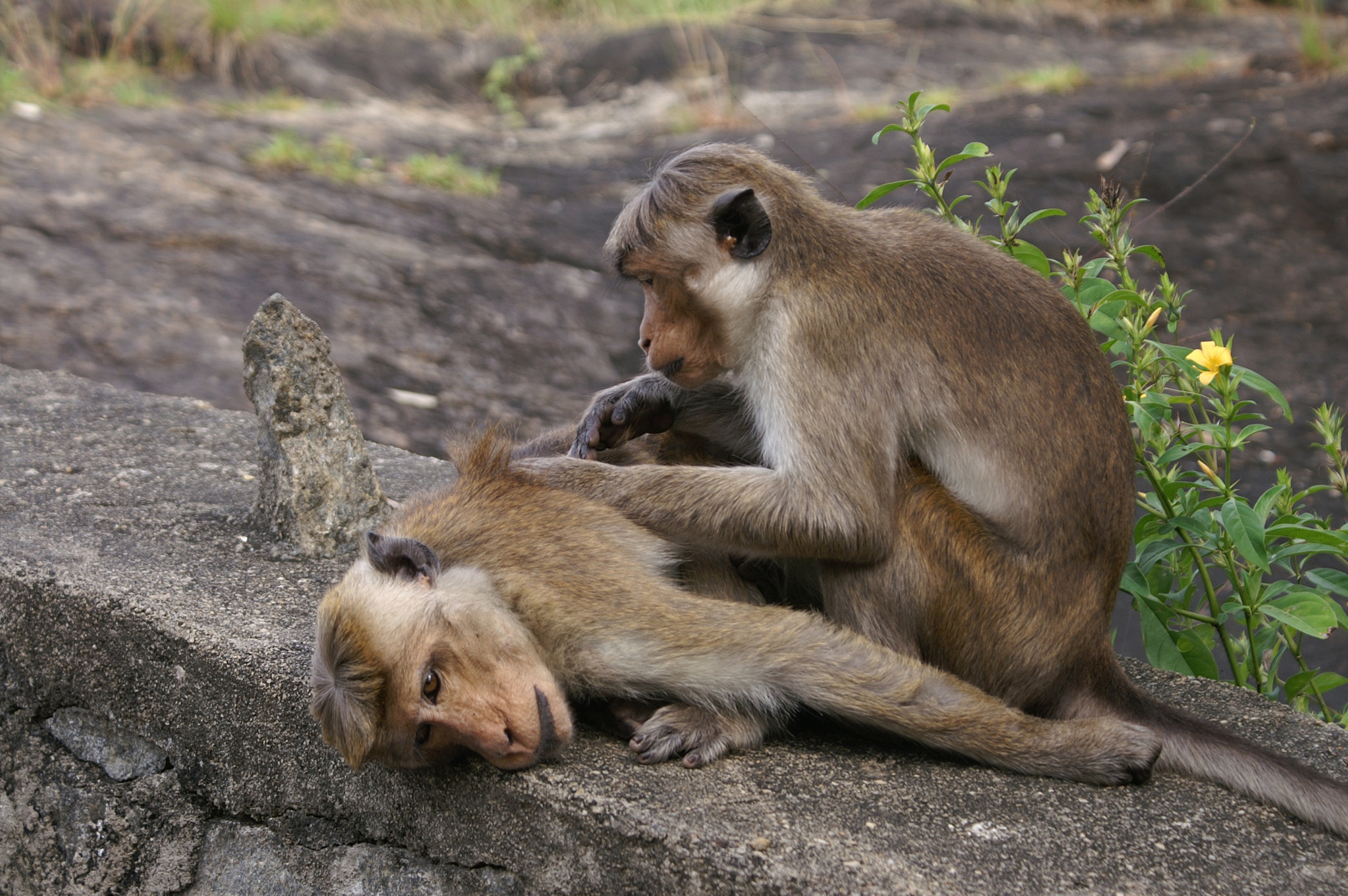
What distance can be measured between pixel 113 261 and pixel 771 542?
5076mm

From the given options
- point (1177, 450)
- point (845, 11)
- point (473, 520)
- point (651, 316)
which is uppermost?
point (845, 11)

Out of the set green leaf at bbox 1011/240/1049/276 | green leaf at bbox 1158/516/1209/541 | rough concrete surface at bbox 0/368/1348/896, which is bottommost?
rough concrete surface at bbox 0/368/1348/896

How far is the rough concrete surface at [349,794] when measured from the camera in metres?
2.11

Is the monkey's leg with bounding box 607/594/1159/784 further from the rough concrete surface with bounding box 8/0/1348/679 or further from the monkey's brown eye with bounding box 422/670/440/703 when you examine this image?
the rough concrete surface with bounding box 8/0/1348/679

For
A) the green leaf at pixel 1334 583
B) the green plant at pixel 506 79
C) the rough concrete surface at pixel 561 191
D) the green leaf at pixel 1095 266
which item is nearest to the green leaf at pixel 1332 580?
the green leaf at pixel 1334 583

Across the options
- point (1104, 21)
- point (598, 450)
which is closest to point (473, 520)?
point (598, 450)

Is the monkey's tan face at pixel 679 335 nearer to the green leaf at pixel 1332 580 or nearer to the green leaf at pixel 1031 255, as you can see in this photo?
the green leaf at pixel 1031 255

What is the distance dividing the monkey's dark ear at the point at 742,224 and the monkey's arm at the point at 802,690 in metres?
0.82

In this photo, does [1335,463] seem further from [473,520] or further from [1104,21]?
[1104,21]

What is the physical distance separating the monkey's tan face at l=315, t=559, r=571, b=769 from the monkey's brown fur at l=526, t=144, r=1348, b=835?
483mm

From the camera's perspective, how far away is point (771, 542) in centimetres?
259

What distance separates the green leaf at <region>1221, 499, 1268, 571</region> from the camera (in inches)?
108

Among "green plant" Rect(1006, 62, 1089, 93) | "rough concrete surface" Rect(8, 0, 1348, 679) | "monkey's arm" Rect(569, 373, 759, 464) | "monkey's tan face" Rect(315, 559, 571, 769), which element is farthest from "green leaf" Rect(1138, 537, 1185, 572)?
"green plant" Rect(1006, 62, 1089, 93)

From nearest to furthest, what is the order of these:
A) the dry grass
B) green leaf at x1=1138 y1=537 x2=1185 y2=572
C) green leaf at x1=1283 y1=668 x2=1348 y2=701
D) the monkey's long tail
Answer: the monkey's long tail → green leaf at x1=1283 y1=668 x2=1348 y2=701 → green leaf at x1=1138 y1=537 x2=1185 y2=572 → the dry grass
